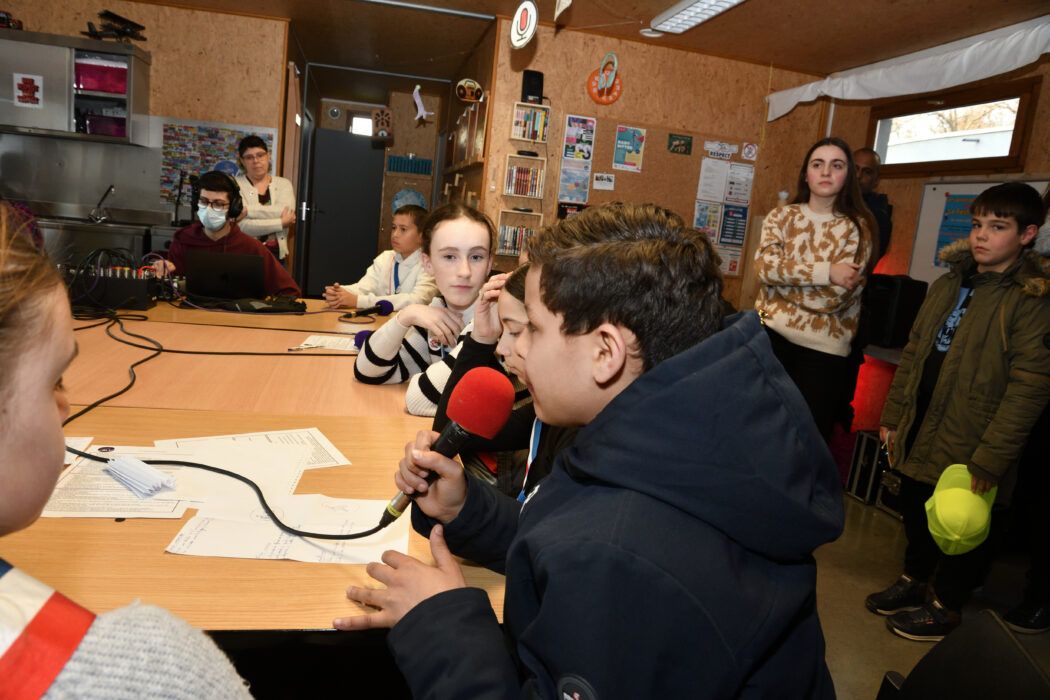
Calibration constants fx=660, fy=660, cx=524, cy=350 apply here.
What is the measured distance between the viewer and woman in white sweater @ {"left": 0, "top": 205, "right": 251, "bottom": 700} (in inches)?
15.6

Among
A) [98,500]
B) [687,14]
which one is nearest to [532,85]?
[687,14]

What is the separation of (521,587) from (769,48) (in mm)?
5521

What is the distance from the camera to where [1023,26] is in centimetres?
395

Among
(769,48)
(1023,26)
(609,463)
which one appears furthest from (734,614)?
(769,48)

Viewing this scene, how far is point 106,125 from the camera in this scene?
5234 mm

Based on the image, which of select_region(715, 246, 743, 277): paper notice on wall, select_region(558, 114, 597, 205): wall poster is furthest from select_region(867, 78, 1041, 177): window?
select_region(558, 114, 597, 205): wall poster

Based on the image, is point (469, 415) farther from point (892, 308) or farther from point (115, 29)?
point (115, 29)

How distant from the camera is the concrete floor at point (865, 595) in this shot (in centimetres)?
219

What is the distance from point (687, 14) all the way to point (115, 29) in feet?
14.0

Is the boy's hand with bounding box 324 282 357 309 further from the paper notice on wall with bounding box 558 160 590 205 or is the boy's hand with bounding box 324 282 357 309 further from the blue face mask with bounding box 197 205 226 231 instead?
the paper notice on wall with bounding box 558 160 590 205

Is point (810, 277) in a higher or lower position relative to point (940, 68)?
lower

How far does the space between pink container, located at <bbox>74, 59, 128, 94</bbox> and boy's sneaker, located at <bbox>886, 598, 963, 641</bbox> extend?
605 centimetres

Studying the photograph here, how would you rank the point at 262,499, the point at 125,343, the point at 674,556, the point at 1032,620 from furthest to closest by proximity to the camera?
the point at 1032,620
the point at 125,343
the point at 262,499
the point at 674,556

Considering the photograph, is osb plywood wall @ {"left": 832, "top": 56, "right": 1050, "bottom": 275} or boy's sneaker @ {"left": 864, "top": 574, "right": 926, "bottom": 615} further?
osb plywood wall @ {"left": 832, "top": 56, "right": 1050, "bottom": 275}
